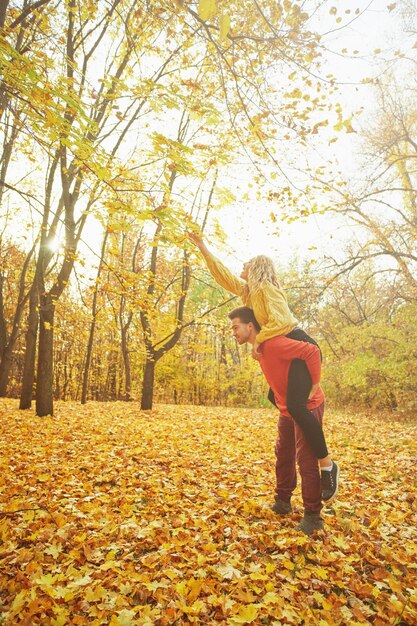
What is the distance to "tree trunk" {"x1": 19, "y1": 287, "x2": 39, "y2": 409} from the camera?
32.1ft

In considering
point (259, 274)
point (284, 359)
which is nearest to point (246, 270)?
point (259, 274)

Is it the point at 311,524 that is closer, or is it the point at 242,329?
the point at 311,524

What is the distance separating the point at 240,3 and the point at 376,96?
9.81m

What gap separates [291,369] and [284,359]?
9 centimetres

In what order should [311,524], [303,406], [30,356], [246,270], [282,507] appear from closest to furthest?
[303,406]
[311,524]
[246,270]
[282,507]
[30,356]

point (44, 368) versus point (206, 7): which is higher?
point (206, 7)

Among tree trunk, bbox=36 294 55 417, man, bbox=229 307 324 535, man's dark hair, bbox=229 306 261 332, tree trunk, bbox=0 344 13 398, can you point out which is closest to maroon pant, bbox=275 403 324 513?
man, bbox=229 307 324 535

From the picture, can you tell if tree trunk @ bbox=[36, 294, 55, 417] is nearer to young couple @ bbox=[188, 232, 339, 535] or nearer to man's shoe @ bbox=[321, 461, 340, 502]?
young couple @ bbox=[188, 232, 339, 535]

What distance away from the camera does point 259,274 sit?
9.57 ft

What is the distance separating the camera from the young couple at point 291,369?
8.90ft

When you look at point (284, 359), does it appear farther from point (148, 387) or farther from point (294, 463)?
point (148, 387)

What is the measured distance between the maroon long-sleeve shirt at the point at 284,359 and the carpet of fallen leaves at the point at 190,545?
1102 millimetres

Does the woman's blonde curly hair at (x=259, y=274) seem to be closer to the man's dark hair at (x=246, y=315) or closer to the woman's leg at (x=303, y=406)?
the man's dark hair at (x=246, y=315)

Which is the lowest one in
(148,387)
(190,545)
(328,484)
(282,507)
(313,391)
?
(190,545)
